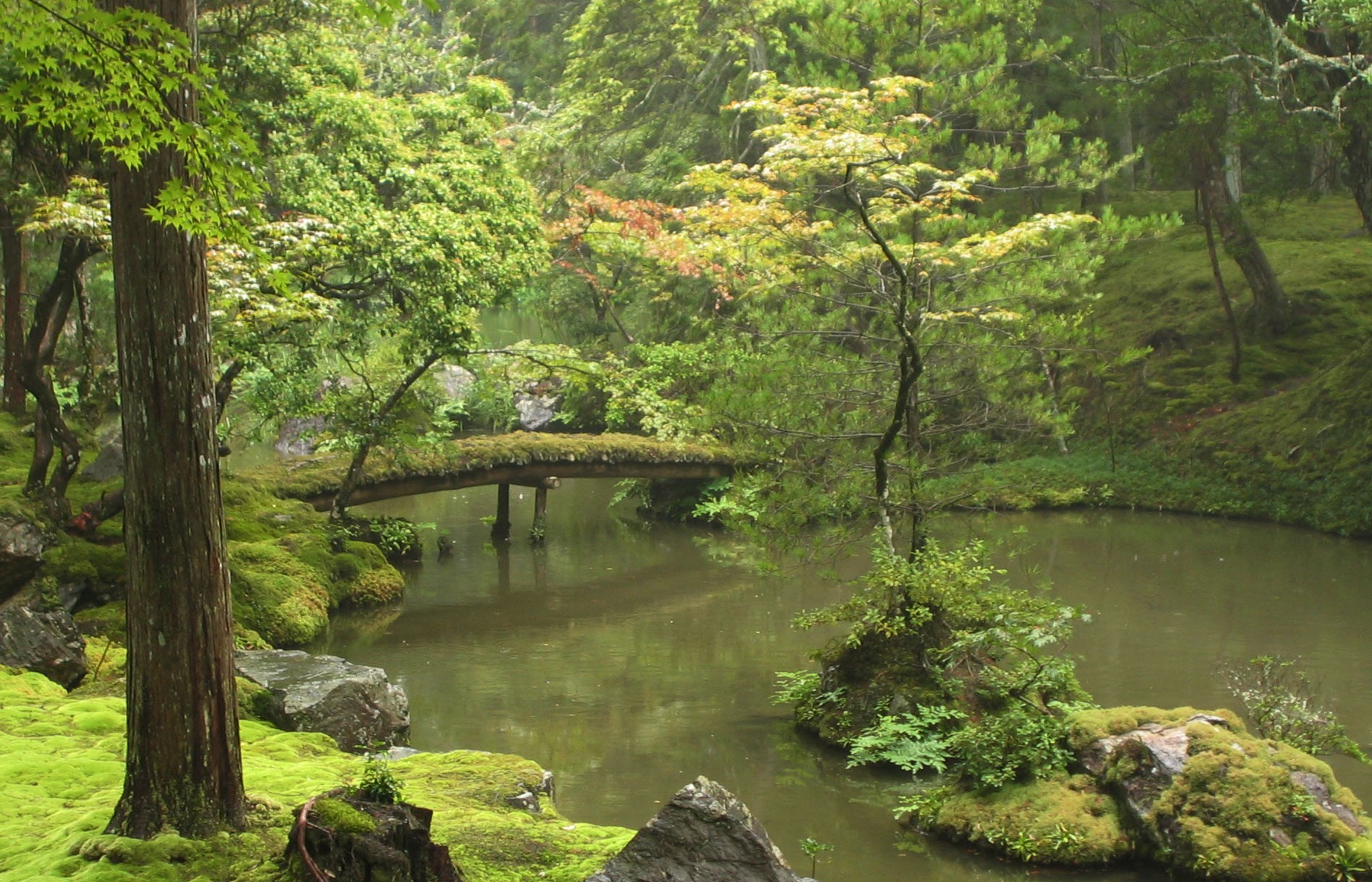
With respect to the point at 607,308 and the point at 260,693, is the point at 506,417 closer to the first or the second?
the point at 607,308

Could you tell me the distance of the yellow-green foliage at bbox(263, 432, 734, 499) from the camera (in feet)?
48.0

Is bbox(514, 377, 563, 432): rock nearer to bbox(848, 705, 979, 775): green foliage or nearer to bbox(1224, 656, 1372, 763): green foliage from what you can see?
bbox(848, 705, 979, 775): green foliage

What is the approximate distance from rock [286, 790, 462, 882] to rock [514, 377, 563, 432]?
2072 cm

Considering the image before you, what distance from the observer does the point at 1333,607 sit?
12.3 m

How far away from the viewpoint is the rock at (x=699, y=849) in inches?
170

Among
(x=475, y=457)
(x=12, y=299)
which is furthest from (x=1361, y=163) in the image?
(x=12, y=299)

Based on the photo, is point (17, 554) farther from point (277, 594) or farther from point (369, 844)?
point (369, 844)

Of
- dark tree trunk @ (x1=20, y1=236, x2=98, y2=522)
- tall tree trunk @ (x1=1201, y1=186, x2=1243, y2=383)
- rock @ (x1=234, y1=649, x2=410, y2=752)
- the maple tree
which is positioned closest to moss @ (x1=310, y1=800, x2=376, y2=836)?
rock @ (x1=234, y1=649, x2=410, y2=752)

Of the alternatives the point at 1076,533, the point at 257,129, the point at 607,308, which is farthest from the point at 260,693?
the point at 607,308

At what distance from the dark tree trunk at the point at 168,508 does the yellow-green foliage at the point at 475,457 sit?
32.2 feet

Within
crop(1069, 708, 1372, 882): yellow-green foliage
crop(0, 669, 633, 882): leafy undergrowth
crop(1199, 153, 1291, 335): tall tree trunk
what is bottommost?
crop(1069, 708, 1372, 882): yellow-green foliage

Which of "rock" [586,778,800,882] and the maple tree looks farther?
the maple tree

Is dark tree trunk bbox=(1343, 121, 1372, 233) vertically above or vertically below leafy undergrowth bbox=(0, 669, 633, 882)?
above

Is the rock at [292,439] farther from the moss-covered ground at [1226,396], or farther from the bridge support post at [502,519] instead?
the moss-covered ground at [1226,396]
